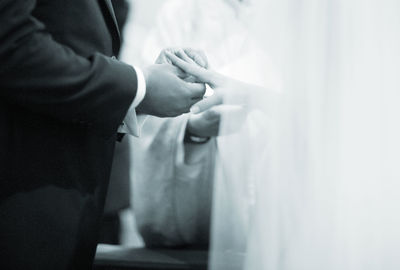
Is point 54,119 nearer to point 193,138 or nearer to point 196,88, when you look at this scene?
point 196,88

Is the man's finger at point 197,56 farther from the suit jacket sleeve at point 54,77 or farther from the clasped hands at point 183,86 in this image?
the suit jacket sleeve at point 54,77

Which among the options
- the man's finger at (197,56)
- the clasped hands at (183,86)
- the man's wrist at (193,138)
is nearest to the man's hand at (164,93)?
the clasped hands at (183,86)

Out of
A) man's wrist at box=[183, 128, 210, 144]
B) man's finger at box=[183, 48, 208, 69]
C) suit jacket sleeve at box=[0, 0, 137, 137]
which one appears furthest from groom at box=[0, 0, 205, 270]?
man's wrist at box=[183, 128, 210, 144]

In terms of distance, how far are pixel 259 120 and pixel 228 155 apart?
11 centimetres

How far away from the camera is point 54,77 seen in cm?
58

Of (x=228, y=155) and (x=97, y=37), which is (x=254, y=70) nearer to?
(x=228, y=155)

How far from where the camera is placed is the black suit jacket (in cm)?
57

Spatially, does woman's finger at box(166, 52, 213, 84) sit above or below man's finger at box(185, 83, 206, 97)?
above

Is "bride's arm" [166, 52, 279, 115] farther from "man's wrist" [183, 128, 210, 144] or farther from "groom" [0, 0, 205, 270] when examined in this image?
"man's wrist" [183, 128, 210, 144]

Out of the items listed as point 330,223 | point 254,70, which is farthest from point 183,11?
point 330,223

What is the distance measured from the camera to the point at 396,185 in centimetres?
60

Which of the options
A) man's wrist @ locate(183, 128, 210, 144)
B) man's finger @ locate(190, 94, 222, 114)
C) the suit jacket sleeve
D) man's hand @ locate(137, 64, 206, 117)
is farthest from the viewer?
man's wrist @ locate(183, 128, 210, 144)

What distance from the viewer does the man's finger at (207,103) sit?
2.60ft

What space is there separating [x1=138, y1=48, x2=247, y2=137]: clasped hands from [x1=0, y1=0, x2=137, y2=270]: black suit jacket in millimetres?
65
